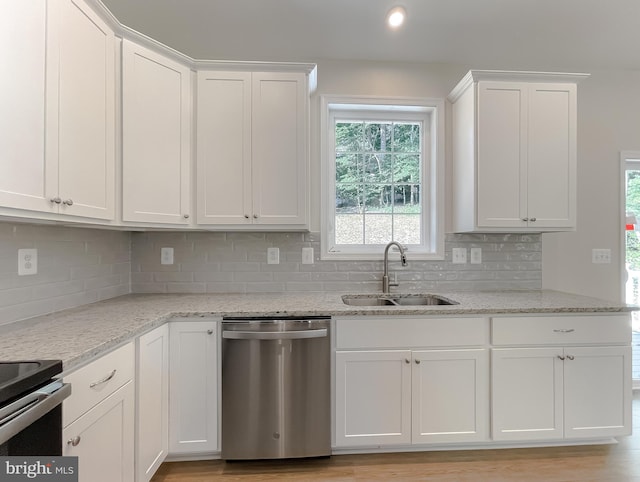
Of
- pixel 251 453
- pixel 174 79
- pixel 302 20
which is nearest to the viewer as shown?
pixel 251 453

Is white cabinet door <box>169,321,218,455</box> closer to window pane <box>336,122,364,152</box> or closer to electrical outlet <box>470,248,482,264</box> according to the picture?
window pane <box>336,122,364,152</box>

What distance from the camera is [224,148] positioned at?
225 centimetres

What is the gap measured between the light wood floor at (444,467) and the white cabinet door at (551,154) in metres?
1.41

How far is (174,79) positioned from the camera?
2.14 metres

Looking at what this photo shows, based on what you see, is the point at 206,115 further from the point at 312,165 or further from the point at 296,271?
the point at 296,271

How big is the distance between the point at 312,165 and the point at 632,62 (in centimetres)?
261

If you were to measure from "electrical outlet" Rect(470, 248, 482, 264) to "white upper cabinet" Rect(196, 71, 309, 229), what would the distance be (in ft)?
4.62

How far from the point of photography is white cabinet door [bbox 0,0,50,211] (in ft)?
3.89

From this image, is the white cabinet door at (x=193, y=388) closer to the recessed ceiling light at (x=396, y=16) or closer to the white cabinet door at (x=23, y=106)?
the white cabinet door at (x=23, y=106)

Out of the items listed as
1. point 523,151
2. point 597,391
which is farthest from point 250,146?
point 597,391

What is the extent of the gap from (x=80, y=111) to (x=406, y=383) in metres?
2.09

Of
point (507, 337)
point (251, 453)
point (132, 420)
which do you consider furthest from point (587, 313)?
point (132, 420)

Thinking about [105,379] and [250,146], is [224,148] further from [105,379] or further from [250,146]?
[105,379]

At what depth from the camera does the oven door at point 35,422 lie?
2.86ft
